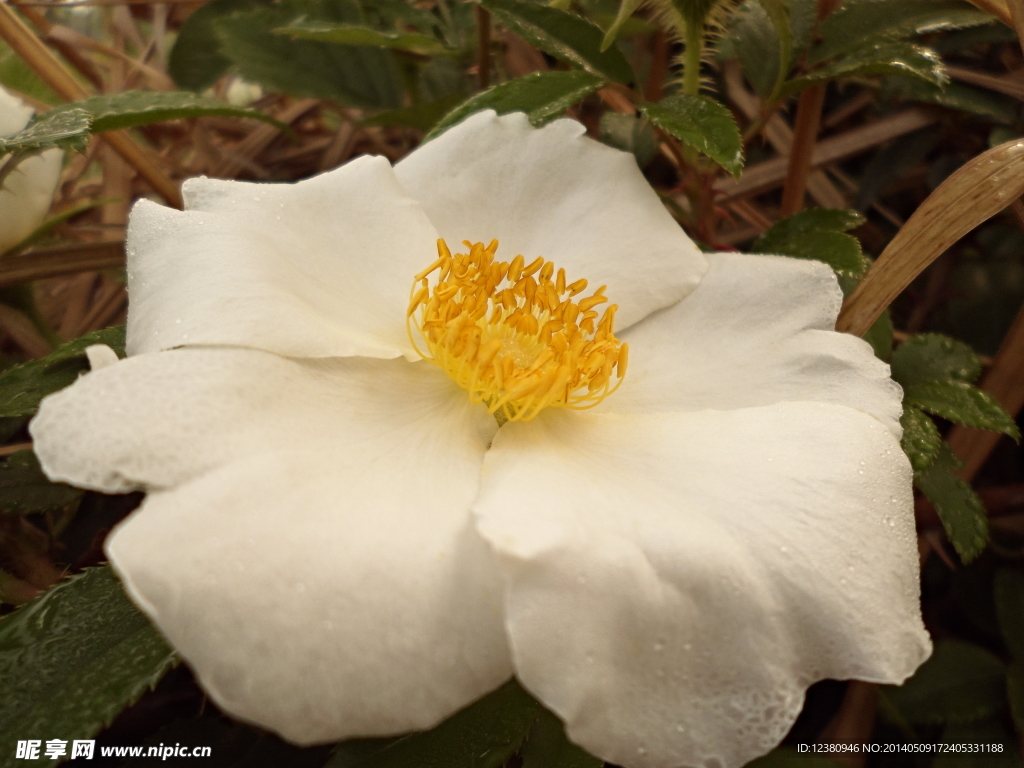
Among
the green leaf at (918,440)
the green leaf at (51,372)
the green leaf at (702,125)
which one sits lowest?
the green leaf at (918,440)

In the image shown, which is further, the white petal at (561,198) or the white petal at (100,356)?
the white petal at (561,198)

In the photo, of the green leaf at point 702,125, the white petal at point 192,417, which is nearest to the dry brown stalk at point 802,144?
the green leaf at point 702,125


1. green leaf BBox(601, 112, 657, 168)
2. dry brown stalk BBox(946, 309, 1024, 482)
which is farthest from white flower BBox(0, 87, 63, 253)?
dry brown stalk BBox(946, 309, 1024, 482)

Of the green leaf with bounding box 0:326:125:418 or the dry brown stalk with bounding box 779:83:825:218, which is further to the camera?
the dry brown stalk with bounding box 779:83:825:218

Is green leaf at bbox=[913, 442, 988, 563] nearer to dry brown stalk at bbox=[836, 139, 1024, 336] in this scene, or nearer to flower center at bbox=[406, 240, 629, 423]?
dry brown stalk at bbox=[836, 139, 1024, 336]

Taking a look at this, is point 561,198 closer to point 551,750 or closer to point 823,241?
point 823,241

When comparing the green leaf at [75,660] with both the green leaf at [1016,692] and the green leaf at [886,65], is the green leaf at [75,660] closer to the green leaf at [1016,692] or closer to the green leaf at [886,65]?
the green leaf at [886,65]
